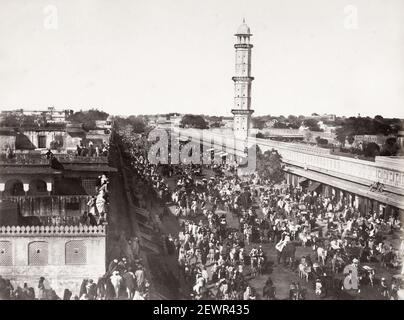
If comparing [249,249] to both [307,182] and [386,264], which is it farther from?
[307,182]

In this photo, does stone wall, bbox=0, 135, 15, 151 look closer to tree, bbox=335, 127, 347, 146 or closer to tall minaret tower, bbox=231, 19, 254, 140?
tree, bbox=335, 127, 347, 146

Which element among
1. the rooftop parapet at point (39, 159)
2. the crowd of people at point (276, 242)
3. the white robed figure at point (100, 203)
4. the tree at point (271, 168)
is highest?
the rooftop parapet at point (39, 159)

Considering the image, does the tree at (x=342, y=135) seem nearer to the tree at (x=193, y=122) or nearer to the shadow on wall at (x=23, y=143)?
the shadow on wall at (x=23, y=143)

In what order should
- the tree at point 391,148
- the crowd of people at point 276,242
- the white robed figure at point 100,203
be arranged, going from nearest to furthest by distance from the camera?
the crowd of people at point 276,242, the white robed figure at point 100,203, the tree at point 391,148

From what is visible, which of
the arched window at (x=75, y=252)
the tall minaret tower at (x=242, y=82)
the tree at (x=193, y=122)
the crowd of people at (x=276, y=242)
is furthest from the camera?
the tree at (x=193, y=122)

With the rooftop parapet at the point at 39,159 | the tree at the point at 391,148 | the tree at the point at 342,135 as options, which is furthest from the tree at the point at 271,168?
the tree at the point at 342,135

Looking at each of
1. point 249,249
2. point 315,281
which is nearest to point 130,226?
point 249,249

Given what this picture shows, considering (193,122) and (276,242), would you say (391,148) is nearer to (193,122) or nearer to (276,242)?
(276,242)
